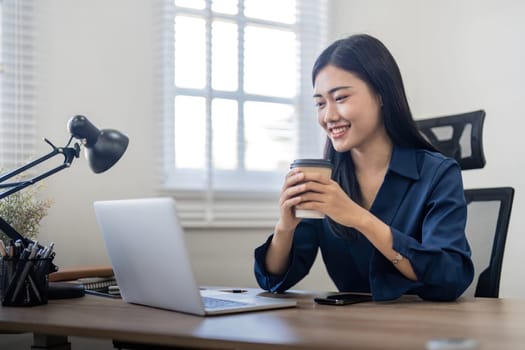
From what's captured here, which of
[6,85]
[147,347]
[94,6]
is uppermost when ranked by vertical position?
[94,6]

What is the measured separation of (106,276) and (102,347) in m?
0.43

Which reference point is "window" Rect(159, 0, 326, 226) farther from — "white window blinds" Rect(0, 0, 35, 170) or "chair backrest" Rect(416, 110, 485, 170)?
"chair backrest" Rect(416, 110, 485, 170)

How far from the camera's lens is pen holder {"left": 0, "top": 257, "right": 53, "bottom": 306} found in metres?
1.32

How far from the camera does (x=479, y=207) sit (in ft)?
6.33

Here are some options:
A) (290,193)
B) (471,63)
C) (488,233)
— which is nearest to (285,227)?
(290,193)

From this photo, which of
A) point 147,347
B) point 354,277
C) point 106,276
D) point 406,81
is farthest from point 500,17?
point 147,347

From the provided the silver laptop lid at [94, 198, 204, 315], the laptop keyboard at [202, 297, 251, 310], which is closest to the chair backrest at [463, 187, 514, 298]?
the laptop keyboard at [202, 297, 251, 310]

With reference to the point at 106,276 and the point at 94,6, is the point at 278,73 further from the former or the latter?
the point at 106,276

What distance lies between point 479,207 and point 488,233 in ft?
0.31

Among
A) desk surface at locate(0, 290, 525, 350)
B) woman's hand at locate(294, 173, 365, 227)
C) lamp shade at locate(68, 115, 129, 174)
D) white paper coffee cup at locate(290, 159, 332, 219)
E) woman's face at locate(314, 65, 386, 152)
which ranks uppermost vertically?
woman's face at locate(314, 65, 386, 152)

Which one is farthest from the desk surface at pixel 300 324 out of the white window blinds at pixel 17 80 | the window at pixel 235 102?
the window at pixel 235 102

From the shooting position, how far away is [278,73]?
108 inches

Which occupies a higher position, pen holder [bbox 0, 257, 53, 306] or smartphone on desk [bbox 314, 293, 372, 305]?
pen holder [bbox 0, 257, 53, 306]

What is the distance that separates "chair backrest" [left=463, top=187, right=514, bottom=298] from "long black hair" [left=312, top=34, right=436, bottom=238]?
15.0 inches
